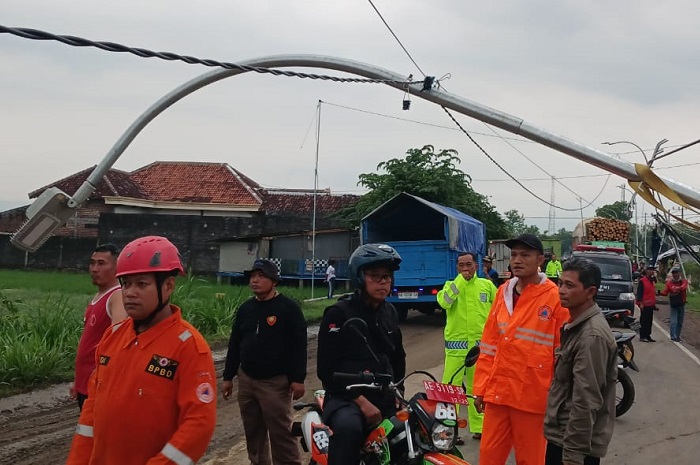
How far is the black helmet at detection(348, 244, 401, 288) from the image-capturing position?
4207mm

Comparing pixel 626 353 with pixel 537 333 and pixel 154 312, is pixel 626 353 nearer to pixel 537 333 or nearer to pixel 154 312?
pixel 537 333

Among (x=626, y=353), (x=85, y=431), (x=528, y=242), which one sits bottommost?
(x=626, y=353)

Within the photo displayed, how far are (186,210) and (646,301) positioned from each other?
103 ft

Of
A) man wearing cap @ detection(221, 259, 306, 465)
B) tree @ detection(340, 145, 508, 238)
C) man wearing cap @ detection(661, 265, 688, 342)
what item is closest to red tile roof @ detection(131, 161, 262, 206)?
tree @ detection(340, 145, 508, 238)

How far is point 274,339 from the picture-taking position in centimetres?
570

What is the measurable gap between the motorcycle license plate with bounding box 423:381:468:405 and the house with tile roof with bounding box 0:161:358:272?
2717 centimetres

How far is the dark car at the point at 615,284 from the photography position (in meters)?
18.5

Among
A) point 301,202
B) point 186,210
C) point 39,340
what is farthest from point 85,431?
point 301,202

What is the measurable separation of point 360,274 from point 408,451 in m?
1.06

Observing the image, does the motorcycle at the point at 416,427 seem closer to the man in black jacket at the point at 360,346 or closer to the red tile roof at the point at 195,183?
the man in black jacket at the point at 360,346

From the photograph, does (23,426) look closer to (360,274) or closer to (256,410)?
(256,410)

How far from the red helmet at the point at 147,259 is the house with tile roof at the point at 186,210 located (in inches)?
1096

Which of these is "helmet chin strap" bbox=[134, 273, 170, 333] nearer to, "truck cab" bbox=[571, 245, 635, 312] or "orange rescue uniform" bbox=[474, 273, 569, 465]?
"orange rescue uniform" bbox=[474, 273, 569, 465]

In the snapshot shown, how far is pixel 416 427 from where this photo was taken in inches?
151
